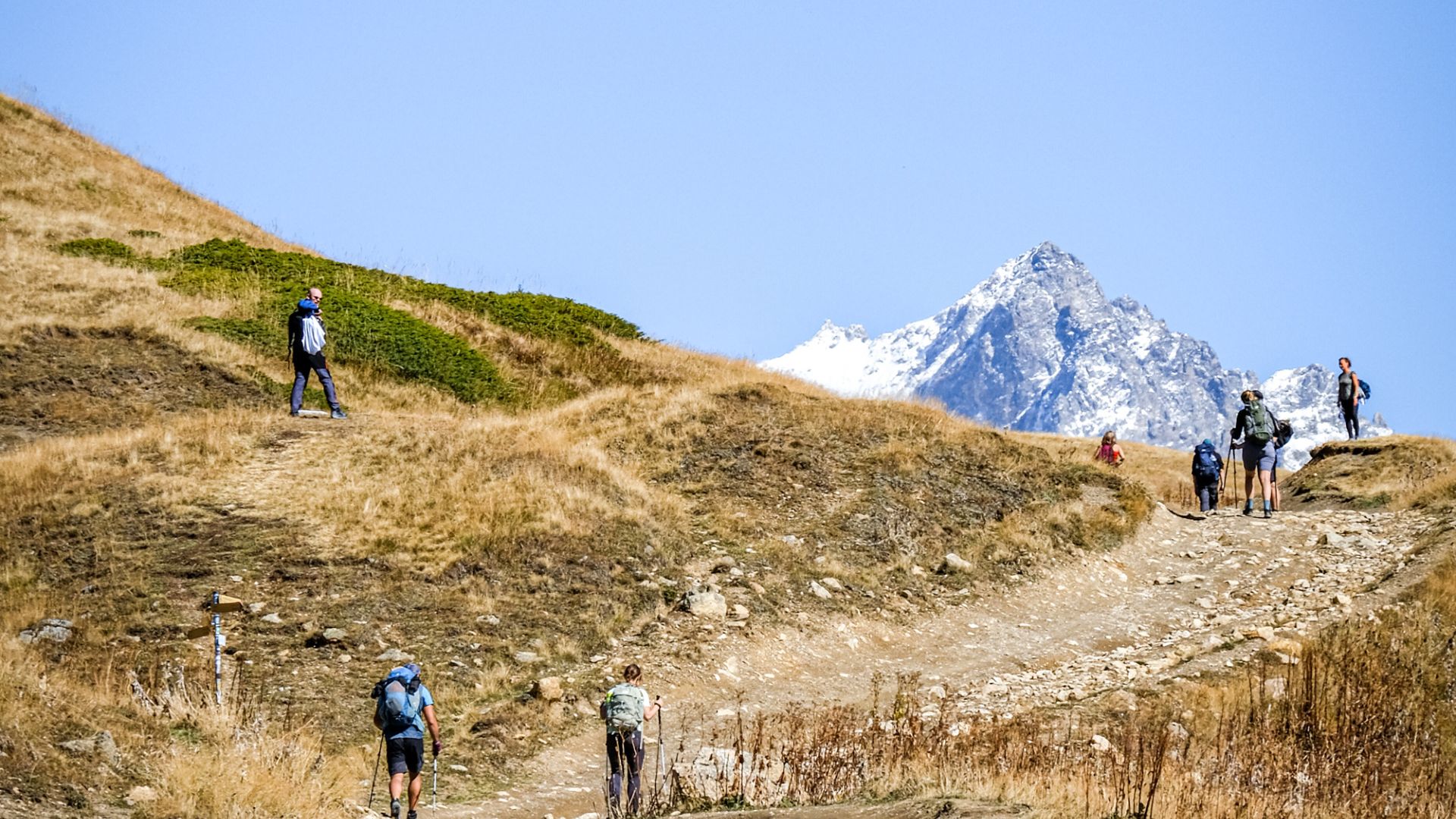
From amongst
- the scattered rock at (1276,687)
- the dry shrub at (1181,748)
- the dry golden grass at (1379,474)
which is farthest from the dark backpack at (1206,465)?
the scattered rock at (1276,687)

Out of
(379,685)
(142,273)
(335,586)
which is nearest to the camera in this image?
(379,685)

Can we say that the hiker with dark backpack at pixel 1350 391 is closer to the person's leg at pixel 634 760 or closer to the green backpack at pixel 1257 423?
the green backpack at pixel 1257 423

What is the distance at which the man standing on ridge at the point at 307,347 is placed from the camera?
22.6 metres

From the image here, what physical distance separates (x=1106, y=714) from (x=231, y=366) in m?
20.0

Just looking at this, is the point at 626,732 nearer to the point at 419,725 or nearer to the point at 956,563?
the point at 419,725

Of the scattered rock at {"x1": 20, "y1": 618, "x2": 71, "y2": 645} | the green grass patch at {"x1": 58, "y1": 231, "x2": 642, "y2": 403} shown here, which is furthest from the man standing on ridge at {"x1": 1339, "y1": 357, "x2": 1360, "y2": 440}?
the scattered rock at {"x1": 20, "y1": 618, "x2": 71, "y2": 645}

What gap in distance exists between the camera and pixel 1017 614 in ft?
63.5

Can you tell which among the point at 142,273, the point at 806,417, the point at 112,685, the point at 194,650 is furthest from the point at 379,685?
the point at 142,273

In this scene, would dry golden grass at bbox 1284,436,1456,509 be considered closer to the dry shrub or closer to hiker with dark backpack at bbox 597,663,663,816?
the dry shrub

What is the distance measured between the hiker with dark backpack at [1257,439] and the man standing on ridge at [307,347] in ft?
55.8

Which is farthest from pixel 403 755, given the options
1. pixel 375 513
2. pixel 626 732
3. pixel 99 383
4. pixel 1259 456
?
pixel 1259 456

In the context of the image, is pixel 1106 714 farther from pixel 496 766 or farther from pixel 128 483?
pixel 128 483

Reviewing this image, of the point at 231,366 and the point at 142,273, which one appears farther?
the point at 142,273

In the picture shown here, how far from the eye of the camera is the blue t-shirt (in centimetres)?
1131
